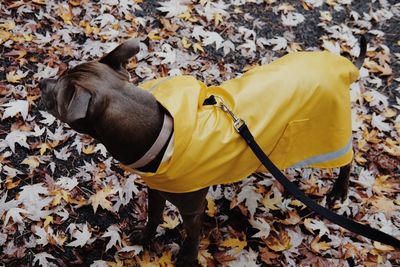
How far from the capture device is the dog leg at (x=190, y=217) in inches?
117

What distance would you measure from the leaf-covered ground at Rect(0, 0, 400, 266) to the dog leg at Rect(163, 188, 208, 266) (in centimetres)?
17

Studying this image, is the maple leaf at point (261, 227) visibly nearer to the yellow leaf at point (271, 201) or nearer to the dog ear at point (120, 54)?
the yellow leaf at point (271, 201)

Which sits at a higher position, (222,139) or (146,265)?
(222,139)

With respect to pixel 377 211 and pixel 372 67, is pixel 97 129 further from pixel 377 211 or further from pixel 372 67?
pixel 372 67

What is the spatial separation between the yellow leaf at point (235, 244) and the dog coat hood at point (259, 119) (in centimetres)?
93

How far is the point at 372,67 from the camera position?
17.3 feet

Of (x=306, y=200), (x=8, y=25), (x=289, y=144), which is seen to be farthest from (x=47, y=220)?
(x=8, y=25)

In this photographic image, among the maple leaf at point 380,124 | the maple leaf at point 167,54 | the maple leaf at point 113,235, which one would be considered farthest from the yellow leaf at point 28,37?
the maple leaf at point 380,124

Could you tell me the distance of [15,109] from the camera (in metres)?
4.29

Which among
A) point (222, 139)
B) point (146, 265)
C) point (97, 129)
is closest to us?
point (97, 129)

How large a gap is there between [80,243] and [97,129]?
59.7 inches

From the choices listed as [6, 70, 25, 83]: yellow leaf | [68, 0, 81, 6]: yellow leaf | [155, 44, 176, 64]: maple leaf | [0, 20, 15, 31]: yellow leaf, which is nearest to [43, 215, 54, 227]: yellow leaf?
[6, 70, 25, 83]: yellow leaf

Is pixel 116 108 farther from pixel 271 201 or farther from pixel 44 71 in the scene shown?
pixel 44 71

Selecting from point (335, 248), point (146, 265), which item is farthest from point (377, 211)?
point (146, 265)
